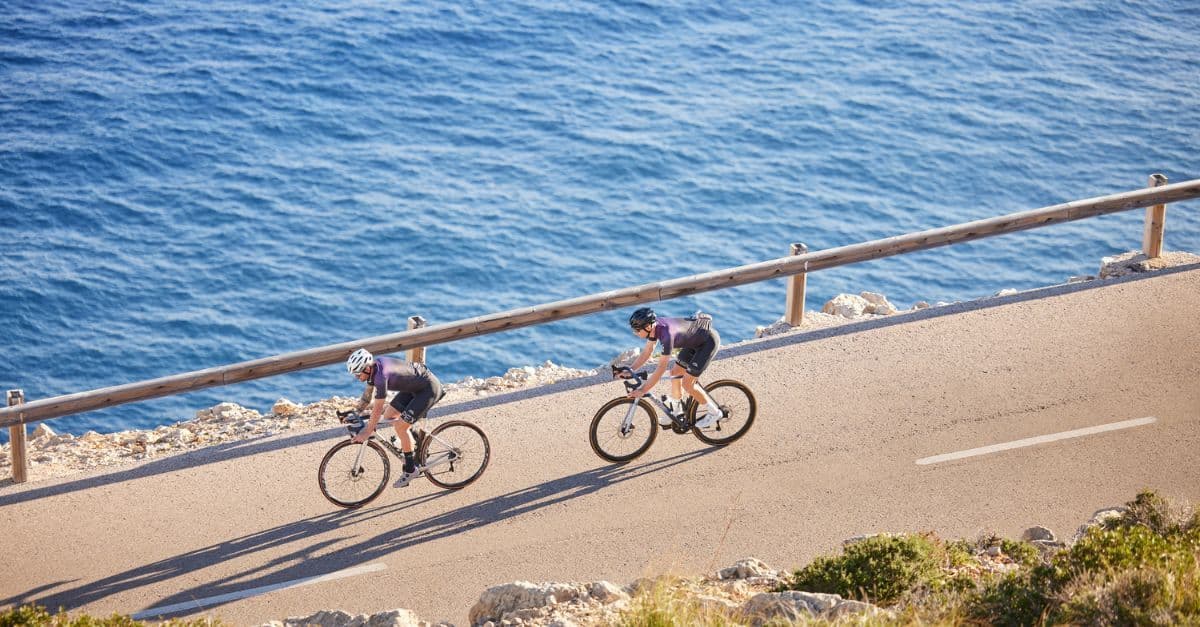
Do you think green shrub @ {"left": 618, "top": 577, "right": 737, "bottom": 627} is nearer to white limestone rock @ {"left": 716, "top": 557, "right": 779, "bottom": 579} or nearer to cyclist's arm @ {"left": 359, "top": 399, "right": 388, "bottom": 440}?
white limestone rock @ {"left": 716, "top": 557, "right": 779, "bottom": 579}

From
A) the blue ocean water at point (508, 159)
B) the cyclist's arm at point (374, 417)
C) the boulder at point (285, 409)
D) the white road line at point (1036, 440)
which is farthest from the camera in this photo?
the blue ocean water at point (508, 159)

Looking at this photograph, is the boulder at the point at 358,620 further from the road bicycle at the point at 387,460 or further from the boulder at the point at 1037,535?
the boulder at the point at 1037,535

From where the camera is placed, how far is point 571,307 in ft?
50.4

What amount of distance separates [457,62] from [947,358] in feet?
85.6

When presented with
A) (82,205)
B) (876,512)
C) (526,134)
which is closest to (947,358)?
(876,512)

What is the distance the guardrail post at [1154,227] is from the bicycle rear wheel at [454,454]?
11128mm

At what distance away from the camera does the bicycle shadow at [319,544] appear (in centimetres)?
1135

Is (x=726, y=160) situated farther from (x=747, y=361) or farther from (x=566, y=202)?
(x=747, y=361)

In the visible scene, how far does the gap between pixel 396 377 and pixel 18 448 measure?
4613 mm

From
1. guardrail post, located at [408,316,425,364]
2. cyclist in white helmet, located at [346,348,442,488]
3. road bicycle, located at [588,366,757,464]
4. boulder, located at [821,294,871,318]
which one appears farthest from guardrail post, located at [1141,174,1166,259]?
cyclist in white helmet, located at [346,348,442,488]

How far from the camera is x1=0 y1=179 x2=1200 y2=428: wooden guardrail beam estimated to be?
13547 millimetres

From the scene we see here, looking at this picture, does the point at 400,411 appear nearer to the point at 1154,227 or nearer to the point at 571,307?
the point at 571,307

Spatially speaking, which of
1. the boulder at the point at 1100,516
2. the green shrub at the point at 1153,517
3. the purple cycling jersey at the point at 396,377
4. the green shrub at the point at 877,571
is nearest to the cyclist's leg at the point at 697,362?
the purple cycling jersey at the point at 396,377

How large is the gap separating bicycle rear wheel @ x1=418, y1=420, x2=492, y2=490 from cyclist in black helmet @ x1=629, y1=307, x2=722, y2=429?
1864 millimetres
